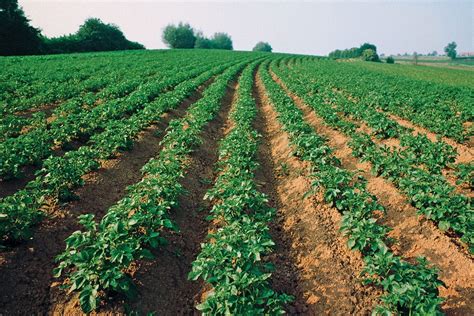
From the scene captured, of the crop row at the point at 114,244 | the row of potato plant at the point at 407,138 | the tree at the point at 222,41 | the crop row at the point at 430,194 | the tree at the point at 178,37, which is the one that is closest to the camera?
the crop row at the point at 114,244

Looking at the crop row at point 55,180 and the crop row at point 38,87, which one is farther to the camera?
the crop row at point 38,87

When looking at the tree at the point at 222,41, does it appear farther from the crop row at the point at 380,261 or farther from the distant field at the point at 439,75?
the crop row at the point at 380,261

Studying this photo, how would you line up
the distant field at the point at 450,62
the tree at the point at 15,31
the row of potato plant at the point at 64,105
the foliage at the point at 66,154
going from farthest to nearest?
the distant field at the point at 450,62
the tree at the point at 15,31
the row of potato plant at the point at 64,105
the foliage at the point at 66,154

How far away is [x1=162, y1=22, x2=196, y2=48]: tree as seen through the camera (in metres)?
94.1

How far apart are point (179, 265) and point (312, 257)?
234 centimetres

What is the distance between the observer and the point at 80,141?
9.84 metres

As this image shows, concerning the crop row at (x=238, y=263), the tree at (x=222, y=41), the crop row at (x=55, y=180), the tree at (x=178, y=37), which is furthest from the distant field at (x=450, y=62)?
the crop row at (x=238, y=263)

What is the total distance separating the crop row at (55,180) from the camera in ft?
15.3

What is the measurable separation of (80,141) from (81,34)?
58824 millimetres

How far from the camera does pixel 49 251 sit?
16.3 ft

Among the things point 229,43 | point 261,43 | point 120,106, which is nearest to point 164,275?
point 120,106

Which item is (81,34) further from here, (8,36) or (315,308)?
(315,308)

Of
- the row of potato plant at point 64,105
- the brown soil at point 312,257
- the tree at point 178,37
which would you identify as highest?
the tree at point 178,37

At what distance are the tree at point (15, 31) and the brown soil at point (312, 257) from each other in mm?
52340
